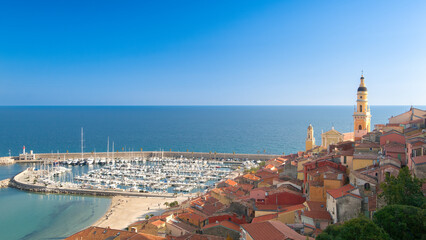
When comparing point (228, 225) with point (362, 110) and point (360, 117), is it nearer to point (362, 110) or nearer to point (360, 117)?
point (360, 117)

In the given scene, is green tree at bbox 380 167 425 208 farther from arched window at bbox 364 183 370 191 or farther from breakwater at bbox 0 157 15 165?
breakwater at bbox 0 157 15 165

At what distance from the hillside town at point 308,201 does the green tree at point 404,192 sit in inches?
43.0

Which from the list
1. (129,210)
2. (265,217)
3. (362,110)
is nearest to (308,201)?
(265,217)

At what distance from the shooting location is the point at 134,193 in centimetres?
4369

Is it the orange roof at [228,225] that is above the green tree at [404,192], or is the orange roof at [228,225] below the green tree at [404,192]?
below

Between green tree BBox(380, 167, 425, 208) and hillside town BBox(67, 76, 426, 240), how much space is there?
3.59 ft

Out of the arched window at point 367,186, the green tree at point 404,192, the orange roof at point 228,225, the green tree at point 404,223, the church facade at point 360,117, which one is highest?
the church facade at point 360,117

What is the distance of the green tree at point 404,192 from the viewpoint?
13922mm

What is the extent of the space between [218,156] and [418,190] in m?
58.5

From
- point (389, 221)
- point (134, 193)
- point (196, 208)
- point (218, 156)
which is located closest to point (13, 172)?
point (134, 193)

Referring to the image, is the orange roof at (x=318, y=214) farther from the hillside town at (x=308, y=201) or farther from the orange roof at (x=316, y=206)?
the orange roof at (x=316, y=206)

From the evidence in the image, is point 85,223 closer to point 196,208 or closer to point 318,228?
point 196,208

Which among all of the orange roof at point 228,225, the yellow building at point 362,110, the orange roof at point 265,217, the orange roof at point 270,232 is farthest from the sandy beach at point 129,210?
the yellow building at point 362,110

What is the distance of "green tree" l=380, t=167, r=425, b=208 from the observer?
1392cm
